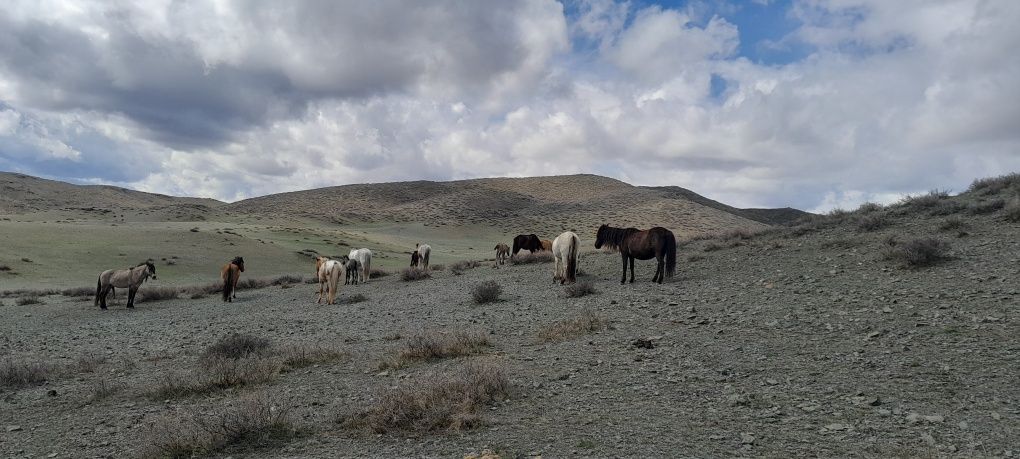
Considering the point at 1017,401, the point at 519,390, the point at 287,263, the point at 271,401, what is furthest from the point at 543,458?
the point at 287,263

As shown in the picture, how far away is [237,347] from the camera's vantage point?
9875 millimetres

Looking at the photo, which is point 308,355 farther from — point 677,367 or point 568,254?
point 568,254

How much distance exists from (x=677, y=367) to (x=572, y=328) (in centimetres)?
255

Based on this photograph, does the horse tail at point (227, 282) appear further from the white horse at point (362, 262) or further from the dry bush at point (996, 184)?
the dry bush at point (996, 184)

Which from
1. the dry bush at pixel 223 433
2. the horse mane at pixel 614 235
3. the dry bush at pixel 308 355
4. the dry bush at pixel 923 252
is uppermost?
the horse mane at pixel 614 235

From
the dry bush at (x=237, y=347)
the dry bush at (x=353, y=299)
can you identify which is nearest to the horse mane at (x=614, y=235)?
the dry bush at (x=353, y=299)

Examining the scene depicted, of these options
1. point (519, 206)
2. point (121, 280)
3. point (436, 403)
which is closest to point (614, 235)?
point (436, 403)

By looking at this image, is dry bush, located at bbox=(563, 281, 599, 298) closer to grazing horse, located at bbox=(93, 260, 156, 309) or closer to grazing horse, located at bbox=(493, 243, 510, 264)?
grazing horse, located at bbox=(493, 243, 510, 264)

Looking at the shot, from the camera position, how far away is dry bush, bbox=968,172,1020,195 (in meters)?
18.7

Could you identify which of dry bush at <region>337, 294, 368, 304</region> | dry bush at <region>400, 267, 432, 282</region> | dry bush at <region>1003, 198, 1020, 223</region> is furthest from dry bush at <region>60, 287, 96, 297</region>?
dry bush at <region>1003, 198, 1020, 223</region>

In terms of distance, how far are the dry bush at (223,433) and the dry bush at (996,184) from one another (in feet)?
72.6

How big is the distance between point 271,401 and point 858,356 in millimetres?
7308

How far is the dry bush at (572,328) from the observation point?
9289 mm

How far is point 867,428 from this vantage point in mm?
5098
